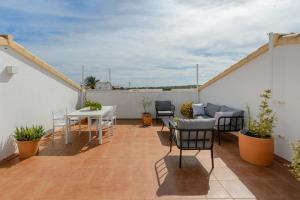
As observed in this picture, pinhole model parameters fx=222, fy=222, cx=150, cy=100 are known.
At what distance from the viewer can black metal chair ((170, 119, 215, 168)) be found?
3918mm

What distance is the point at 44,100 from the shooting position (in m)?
6.21

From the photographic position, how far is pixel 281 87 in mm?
4238

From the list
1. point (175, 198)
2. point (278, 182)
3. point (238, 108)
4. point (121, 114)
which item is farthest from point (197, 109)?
point (175, 198)

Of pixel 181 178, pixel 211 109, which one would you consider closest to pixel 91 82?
pixel 211 109

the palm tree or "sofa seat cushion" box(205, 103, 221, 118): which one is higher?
the palm tree

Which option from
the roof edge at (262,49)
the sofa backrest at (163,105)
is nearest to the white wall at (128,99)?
the sofa backrest at (163,105)

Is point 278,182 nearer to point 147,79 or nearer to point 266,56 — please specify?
point 266,56

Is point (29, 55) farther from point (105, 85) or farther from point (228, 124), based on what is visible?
point (105, 85)

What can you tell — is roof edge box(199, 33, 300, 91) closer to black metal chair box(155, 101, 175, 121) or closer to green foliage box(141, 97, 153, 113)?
black metal chair box(155, 101, 175, 121)

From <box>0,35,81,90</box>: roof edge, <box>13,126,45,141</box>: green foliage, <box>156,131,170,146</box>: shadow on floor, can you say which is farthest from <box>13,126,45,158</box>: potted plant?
<box>156,131,170,146</box>: shadow on floor

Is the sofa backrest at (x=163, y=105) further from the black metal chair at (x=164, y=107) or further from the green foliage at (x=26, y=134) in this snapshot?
the green foliage at (x=26, y=134)

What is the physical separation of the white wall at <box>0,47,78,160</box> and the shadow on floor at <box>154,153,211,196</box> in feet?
10.1

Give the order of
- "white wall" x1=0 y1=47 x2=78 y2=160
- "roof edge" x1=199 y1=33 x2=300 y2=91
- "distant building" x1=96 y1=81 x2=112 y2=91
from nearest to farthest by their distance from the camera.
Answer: "roof edge" x1=199 y1=33 x2=300 y2=91 < "white wall" x1=0 y1=47 x2=78 y2=160 < "distant building" x1=96 y1=81 x2=112 y2=91

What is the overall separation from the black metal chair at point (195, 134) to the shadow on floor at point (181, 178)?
272 mm
